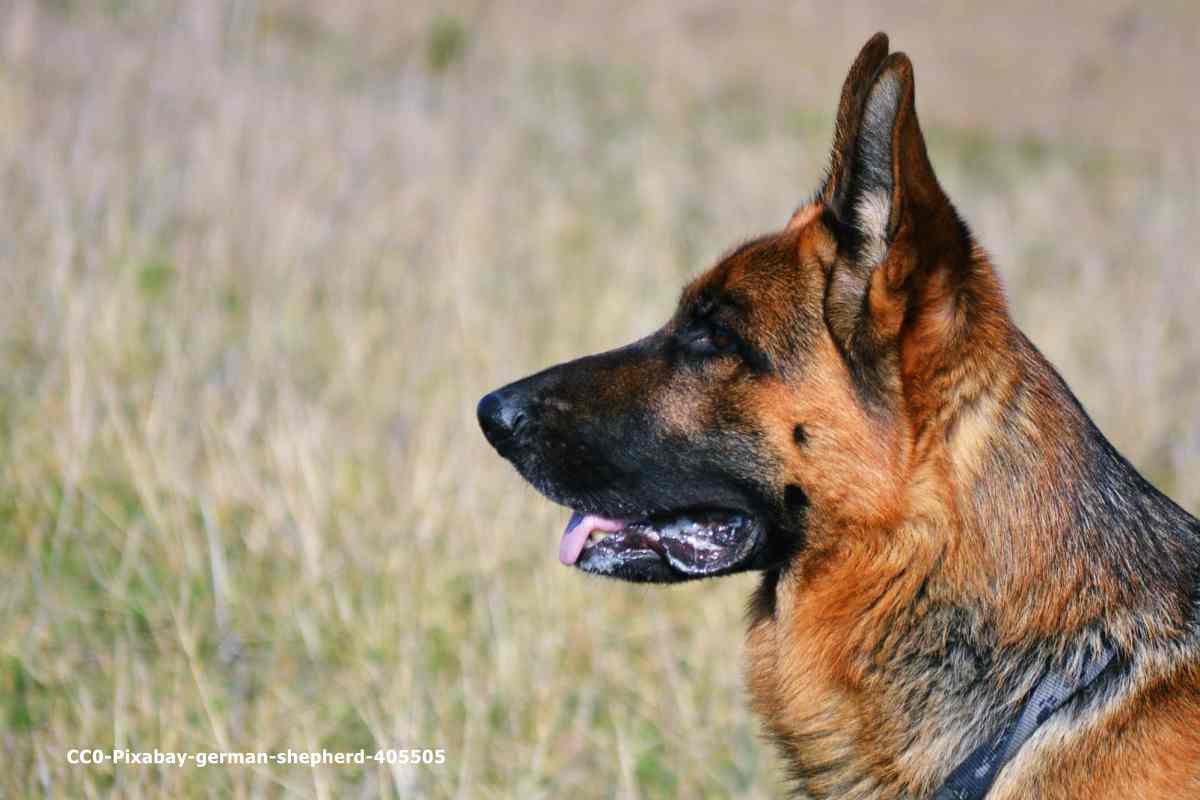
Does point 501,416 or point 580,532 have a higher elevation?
point 501,416

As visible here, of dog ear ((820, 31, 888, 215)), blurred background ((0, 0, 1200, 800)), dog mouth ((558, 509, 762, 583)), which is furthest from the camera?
blurred background ((0, 0, 1200, 800))

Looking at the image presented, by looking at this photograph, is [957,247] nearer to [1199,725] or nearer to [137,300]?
[1199,725]

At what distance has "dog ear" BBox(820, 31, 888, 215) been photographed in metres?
2.72

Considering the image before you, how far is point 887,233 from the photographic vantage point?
273 centimetres

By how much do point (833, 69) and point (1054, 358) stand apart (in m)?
6.55

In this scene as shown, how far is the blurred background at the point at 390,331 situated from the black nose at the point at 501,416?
43.8 inches

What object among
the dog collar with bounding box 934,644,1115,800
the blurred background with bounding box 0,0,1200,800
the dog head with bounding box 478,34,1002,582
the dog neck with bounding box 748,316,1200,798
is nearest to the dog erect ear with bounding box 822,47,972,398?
the dog head with bounding box 478,34,1002,582

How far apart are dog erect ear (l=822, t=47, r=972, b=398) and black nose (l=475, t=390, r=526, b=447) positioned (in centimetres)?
82

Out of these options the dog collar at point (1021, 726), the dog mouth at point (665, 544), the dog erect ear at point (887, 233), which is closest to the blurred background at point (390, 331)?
the dog mouth at point (665, 544)

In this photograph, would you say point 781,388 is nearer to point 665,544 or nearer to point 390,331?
point 665,544

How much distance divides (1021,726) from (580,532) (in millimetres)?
1179

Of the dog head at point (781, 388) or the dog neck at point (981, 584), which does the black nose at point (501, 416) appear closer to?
the dog head at point (781, 388)

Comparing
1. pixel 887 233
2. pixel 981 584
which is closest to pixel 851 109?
pixel 887 233

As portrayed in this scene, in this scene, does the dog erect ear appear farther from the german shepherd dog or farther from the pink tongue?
the pink tongue
